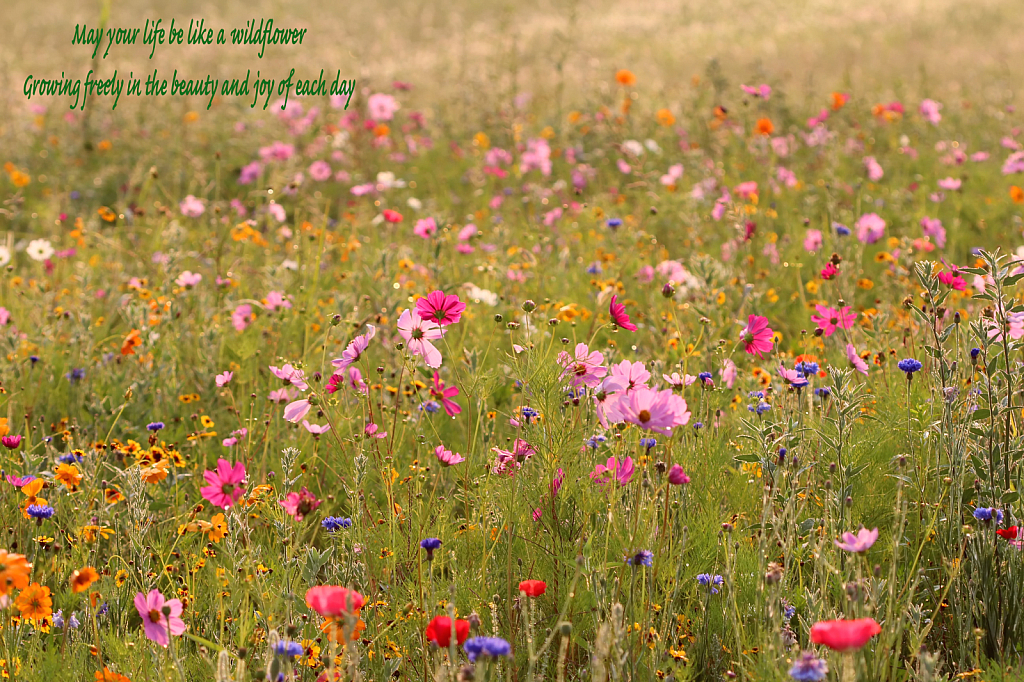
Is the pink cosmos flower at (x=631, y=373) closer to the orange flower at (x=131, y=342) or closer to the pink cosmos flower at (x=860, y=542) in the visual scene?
the pink cosmos flower at (x=860, y=542)

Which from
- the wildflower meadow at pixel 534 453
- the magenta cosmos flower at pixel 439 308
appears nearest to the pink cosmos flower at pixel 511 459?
the wildflower meadow at pixel 534 453

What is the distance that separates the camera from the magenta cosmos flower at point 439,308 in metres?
1.74

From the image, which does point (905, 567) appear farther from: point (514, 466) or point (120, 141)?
point (120, 141)

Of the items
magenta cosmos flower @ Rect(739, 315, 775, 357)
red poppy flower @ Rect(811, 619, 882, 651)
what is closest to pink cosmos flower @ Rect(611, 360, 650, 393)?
magenta cosmos flower @ Rect(739, 315, 775, 357)

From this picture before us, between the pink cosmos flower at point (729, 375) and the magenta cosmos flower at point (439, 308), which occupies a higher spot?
the magenta cosmos flower at point (439, 308)

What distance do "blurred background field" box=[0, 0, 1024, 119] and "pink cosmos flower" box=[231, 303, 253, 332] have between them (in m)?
2.91

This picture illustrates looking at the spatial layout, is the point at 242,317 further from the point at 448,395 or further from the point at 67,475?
the point at 67,475

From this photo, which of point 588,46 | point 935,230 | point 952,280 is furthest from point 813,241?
point 588,46

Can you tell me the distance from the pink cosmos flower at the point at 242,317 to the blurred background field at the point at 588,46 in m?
2.91

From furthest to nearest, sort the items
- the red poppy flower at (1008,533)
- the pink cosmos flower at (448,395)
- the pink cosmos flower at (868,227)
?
the pink cosmos flower at (868,227) < the pink cosmos flower at (448,395) < the red poppy flower at (1008,533)

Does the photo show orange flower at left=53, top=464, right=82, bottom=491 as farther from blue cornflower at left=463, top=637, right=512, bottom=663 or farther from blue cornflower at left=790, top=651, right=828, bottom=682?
blue cornflower at left=790, top=651, right=828, bottom=682

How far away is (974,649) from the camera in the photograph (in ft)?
5.19

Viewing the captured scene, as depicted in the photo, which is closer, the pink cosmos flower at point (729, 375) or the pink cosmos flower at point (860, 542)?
the pink cosmos flower at point (860, 542)

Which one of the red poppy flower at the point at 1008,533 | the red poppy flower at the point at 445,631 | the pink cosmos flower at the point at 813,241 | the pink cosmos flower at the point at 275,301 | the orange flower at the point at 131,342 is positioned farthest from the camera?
the pink cosmos flower at the point at 813,241
